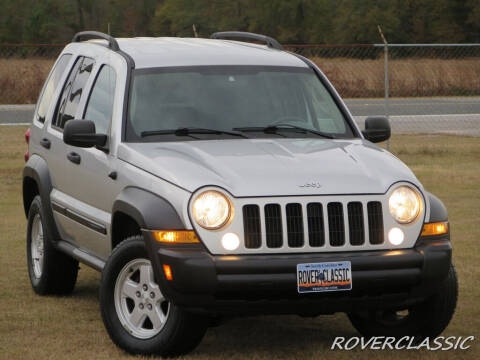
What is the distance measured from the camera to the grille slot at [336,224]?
6234mm

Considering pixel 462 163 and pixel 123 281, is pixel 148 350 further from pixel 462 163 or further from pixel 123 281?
pixel 462 163

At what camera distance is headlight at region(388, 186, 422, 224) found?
6383 mm

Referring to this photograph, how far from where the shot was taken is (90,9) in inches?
3255

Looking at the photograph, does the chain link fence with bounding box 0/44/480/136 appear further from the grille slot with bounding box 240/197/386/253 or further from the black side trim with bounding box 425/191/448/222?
the grille slot with bounding box 240/197/386/253

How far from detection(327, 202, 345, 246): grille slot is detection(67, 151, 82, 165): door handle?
2217 mm

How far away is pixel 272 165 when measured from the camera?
6.54 meters

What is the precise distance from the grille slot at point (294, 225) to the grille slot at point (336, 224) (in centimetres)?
16

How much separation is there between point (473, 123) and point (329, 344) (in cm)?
2057

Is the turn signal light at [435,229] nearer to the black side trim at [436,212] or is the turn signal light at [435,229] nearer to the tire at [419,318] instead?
the black side trim at [436,212]

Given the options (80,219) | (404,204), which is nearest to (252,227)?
(404,204)

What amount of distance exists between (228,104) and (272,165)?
1118mm

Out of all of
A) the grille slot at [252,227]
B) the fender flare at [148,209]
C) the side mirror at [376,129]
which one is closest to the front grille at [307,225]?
the grille slot at [252,227]

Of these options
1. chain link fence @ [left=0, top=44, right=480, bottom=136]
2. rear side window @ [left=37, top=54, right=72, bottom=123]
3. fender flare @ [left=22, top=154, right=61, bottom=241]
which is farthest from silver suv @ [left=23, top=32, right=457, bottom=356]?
chain link fence @ [left=0, top=44, right=480, bottom=136]

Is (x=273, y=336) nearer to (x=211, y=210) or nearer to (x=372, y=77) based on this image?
(x=211, y=210)
